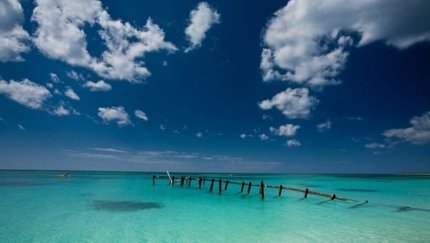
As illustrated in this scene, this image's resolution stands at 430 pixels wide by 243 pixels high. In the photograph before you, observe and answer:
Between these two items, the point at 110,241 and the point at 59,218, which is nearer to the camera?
the point at 110,241

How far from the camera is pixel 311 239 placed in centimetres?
1084

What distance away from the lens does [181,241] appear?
1043 centimetres

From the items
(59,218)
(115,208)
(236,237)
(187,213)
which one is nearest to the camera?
(236,237)

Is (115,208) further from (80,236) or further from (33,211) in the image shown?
(80,236)

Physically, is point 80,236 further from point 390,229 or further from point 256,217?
point 390,229

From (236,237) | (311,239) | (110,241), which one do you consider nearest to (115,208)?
(110,241)

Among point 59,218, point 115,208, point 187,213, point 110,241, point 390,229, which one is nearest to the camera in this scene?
point 110,241

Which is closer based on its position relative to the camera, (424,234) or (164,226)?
(424,234)

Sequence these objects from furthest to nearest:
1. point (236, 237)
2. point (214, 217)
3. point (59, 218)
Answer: point (214, 217)
point (59, 218)
point (236, 237)

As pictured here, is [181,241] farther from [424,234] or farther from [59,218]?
[424,234]

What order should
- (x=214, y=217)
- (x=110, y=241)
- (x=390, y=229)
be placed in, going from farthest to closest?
(x=214, y=217), (x=390, y=229), (x=110, y=241)

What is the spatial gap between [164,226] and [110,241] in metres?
2.97

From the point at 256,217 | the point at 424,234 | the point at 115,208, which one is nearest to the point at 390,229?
the point at 424,234

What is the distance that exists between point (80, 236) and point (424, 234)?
15.3 meters
